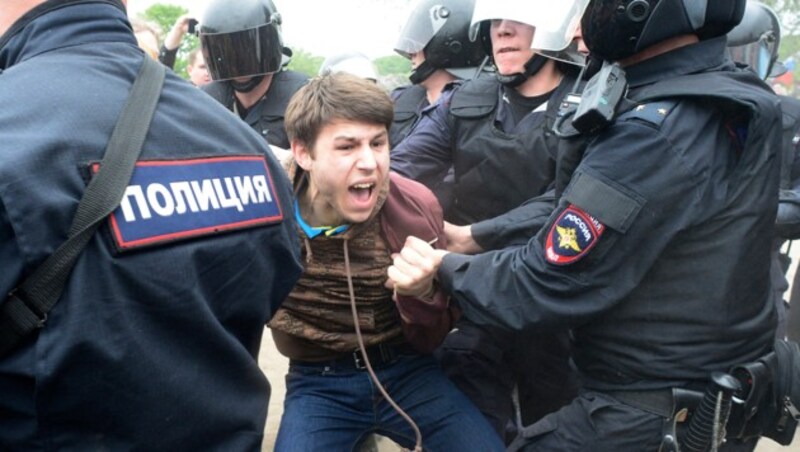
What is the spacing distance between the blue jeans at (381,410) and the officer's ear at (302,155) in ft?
2.32

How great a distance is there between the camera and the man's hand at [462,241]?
2.69 metres

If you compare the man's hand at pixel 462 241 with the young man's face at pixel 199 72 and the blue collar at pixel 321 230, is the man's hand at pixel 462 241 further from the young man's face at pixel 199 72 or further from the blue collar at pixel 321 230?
the young man's face at pixel 199 72

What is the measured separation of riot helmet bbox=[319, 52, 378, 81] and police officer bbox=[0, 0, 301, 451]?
3642mm

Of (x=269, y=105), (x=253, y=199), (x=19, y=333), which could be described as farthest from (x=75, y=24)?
(x=269, y=105)

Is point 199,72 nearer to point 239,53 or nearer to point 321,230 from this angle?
point 239,53

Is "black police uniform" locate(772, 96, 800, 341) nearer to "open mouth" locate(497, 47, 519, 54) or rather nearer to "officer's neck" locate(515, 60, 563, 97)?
"officer's neck" locate(515, 60, 563, 97)

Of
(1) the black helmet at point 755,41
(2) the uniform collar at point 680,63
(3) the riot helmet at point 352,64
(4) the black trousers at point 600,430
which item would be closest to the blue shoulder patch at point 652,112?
(2) the uniform collar at point 680,63

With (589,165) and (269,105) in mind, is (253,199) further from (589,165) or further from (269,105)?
(269,105)

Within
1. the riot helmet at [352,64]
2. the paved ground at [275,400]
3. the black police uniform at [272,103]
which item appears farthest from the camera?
the riot helmet at [352,64]

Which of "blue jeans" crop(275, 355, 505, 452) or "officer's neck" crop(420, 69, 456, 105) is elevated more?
"officer's neck" crop(420, 69, 456, 105)

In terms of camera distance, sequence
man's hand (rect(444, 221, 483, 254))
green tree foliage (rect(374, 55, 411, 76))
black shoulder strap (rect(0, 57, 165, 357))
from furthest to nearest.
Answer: green tree foliage (rect(374, 55, 411, 76)) < man's hand (rect(444, 221, 483, 254)) < black shoulder strap (rect(0, 57, 165, 357))

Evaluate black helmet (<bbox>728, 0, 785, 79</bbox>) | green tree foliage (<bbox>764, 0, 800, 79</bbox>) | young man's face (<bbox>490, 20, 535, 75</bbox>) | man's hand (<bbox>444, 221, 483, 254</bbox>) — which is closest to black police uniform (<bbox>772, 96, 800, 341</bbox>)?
black helmet (<bbox>728, 0, 785, 79</bbox>)

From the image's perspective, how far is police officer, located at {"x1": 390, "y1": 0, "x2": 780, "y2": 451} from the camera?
186cm

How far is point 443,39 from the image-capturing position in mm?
4273
